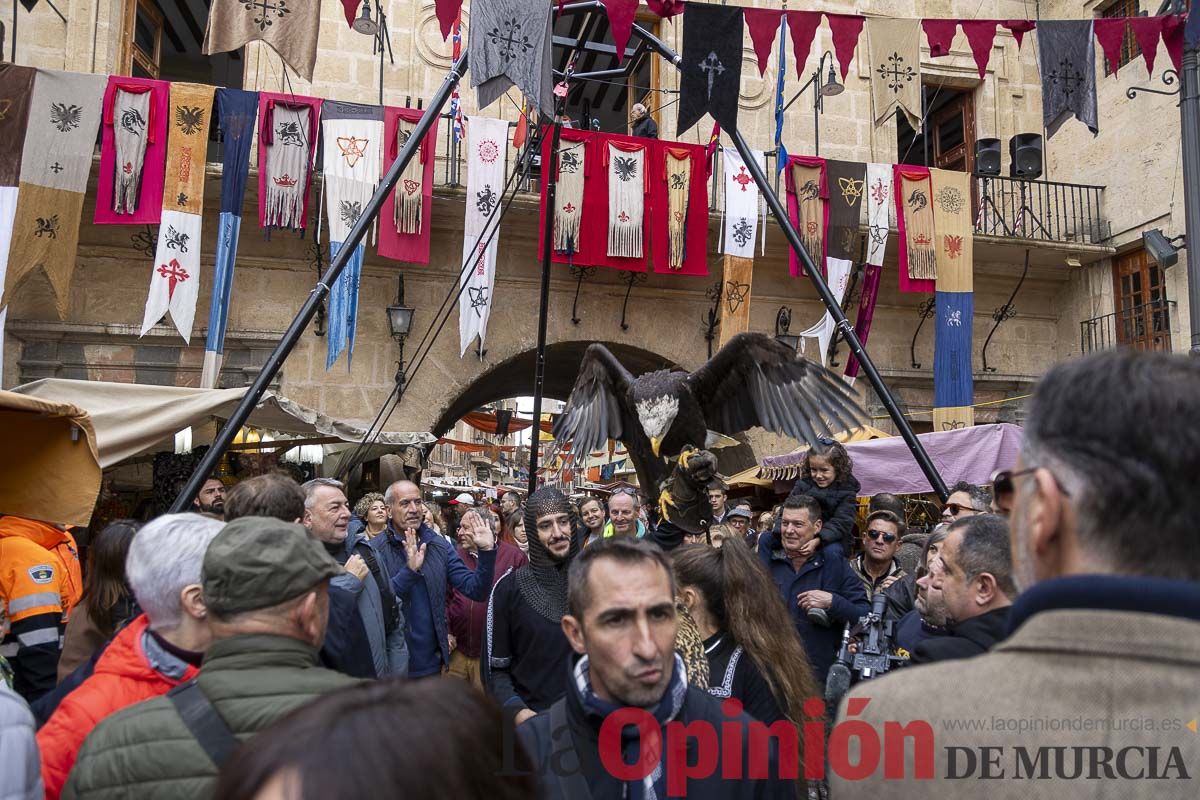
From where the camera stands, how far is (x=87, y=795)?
163 centimetres

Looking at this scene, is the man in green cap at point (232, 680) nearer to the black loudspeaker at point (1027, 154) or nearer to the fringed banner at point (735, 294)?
the fringed banner at point (735, 294)

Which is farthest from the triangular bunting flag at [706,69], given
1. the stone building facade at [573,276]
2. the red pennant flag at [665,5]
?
the stone building facade at [573,276]

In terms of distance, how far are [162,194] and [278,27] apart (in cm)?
263

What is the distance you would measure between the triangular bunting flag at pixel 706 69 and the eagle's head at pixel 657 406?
3.43 metres

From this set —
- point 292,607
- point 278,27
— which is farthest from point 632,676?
point 278,27

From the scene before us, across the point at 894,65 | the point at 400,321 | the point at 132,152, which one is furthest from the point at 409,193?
the point at 894,65

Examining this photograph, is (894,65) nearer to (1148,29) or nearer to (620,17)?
(1148,29)

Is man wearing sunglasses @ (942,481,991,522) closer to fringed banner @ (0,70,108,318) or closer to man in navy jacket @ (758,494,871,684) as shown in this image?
man in navy jacket @ (758,494,871,684)

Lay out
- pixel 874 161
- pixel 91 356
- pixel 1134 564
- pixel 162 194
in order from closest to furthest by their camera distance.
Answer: pixel 1134 564, pixel 162 194, pixel 91 356, pixel 874 161

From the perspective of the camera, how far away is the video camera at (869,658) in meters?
3.18

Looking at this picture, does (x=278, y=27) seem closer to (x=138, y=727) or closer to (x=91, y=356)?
(x=91, y=356)

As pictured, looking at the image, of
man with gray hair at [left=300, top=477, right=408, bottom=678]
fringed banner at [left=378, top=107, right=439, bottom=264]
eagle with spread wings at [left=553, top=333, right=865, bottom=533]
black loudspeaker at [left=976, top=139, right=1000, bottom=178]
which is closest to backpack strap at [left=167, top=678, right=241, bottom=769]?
man with gray hair at [left=300, top=477, right=408, bottom=678]

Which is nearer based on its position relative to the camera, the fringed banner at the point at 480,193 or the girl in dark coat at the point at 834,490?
the girl in dark coat at the point at 834,490

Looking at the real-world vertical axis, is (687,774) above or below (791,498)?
below
